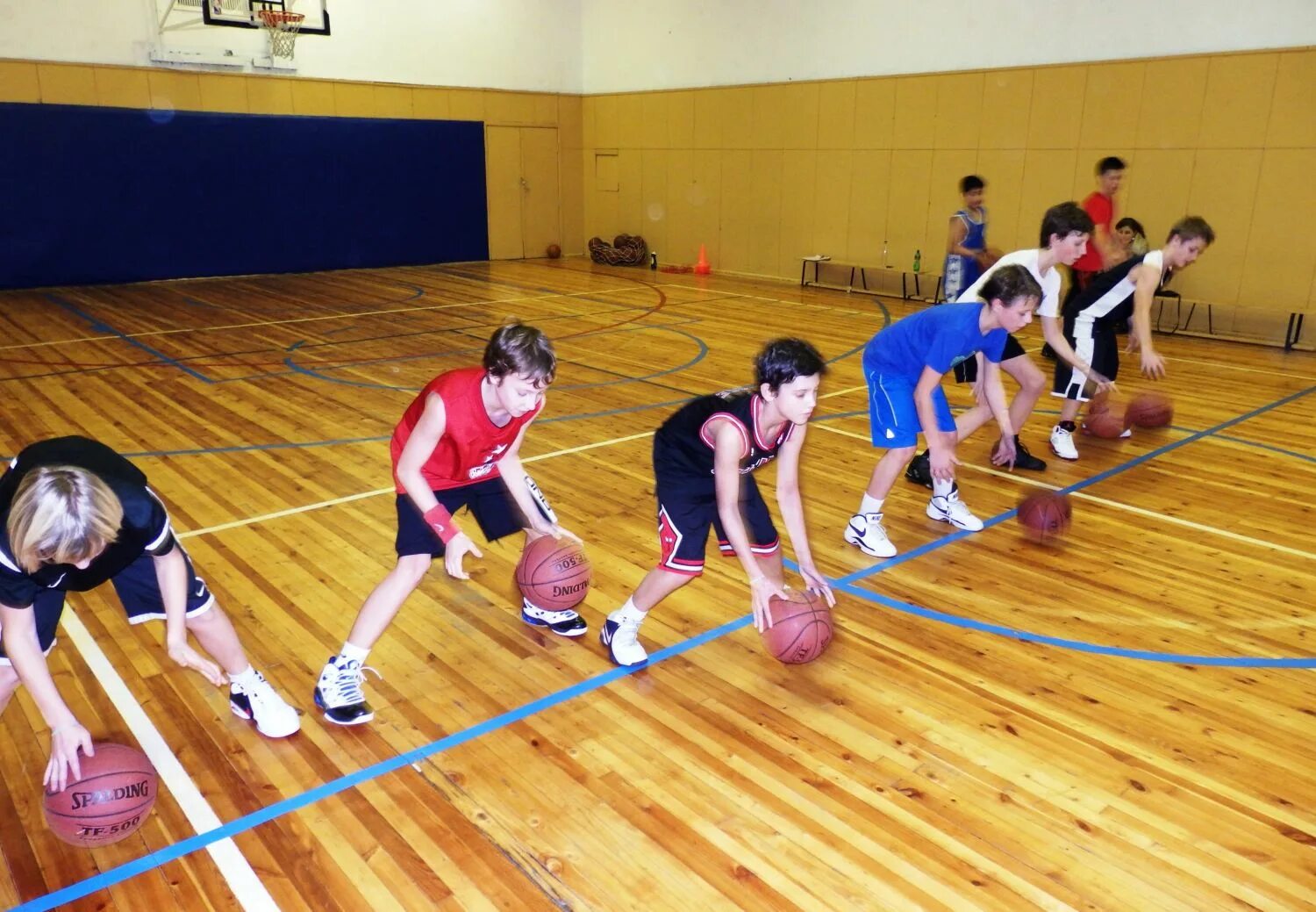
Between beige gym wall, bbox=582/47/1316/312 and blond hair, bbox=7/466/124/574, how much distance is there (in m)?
11.9

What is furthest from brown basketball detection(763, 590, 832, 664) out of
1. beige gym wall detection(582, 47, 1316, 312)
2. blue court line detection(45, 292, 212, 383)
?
beige gym wall detection(582, 47, 1316, 312)

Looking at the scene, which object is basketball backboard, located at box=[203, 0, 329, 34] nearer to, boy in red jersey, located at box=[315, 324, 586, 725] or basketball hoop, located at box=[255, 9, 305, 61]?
basketball hoop, located at box=[255, 9, 305, 61]

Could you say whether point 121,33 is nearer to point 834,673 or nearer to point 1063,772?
point 834,673

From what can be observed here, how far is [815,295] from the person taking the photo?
1405cm

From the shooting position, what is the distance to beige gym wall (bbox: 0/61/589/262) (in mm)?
13141

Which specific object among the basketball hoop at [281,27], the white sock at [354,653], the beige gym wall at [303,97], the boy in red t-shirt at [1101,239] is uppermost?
the basketball hoop at [281,27]

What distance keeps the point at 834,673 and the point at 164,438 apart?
4.97 meters

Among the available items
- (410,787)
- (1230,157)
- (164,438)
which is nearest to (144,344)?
(164,438)

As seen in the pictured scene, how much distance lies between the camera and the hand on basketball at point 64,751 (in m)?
2.37

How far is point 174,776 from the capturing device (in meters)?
2.90

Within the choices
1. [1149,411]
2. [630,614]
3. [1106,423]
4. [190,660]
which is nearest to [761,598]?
[630,614]

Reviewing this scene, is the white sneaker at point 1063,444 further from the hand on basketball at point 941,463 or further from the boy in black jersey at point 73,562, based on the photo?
the boy in black jersey at point 73,562

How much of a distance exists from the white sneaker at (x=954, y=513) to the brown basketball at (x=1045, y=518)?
0.23 metres

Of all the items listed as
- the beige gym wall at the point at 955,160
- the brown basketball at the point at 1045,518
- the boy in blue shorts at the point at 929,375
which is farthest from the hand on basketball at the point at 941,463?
the beige gym wall at the point at 955,160
